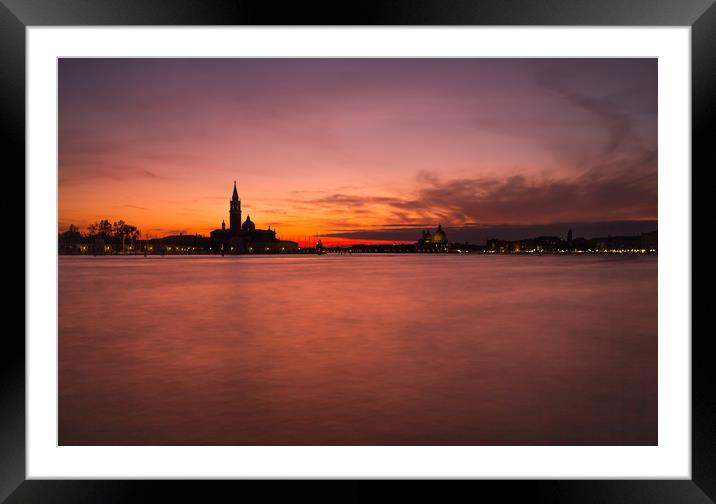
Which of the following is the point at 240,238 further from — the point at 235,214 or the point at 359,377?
the point at 359,377

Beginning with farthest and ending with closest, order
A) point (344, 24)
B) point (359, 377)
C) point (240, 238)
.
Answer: point (240, 238) < point (359, 377) < point (344, 24)

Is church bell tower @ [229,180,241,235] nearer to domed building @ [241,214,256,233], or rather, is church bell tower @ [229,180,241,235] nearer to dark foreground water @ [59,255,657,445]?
domed building @ [241,214,256,233]

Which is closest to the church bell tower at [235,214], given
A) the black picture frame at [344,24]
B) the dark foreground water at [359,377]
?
the dark foreground water at [359,377]

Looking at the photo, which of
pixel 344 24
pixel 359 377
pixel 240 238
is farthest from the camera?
pixel 240 238

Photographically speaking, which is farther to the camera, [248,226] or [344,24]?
[248,226]

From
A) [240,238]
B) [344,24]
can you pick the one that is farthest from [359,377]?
[240,238]

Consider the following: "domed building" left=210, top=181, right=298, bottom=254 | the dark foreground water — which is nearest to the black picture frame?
the dark foreground water

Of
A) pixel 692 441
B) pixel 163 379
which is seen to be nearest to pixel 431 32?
pixel 692 441
